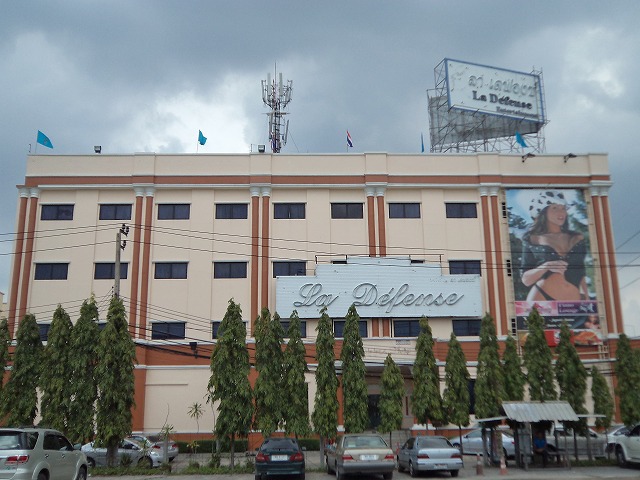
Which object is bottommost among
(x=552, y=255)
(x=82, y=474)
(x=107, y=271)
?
(x=82, y=474)

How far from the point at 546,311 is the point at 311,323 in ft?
48.5

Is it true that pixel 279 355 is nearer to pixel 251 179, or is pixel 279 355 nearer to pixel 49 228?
pixel 251 179

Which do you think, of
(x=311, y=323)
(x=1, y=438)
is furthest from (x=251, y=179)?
(x=1, y=438)

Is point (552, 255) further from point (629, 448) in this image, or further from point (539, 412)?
point (539, 412)

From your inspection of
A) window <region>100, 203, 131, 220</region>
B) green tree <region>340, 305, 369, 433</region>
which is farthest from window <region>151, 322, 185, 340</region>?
green tree <region>340, 305, 369, 433</region>

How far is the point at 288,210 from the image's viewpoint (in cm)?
4169

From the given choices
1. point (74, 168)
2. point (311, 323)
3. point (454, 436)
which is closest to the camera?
point (454, 436)

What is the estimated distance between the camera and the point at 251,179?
41.5 meters

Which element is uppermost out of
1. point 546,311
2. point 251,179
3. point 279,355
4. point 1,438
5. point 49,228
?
point 251,179

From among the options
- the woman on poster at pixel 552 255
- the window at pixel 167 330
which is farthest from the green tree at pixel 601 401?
the window at pixel 167 330

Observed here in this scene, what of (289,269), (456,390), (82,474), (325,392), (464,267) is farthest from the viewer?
(464,267)

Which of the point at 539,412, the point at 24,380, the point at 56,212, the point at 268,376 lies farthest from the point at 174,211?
the point at 539,412

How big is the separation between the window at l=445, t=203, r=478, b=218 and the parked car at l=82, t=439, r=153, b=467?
24267mm

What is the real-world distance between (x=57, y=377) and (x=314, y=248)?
18.7m
